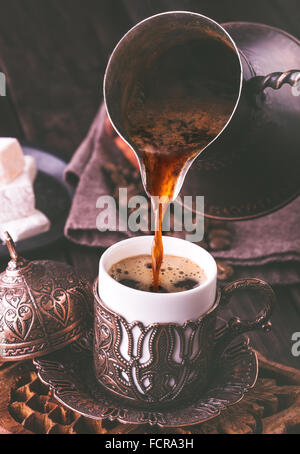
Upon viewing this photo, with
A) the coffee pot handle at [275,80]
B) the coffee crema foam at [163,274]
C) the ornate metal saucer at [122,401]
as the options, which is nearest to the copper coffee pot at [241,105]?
the coffee pot handle at [275,80]

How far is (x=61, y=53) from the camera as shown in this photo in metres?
1.62

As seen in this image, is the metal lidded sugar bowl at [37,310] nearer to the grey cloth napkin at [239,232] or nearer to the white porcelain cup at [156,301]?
the white porcelain cup at [156,301]

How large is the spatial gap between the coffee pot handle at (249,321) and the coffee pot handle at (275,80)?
24 centimetres

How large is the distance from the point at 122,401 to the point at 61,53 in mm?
1228

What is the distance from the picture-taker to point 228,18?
1.46 m

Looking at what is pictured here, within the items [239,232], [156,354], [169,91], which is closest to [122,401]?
[156,354]

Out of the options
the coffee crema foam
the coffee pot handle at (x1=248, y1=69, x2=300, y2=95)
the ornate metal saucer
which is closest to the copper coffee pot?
the coffee pot handle at (x1=248, y1=69, x2=300, y2=95)

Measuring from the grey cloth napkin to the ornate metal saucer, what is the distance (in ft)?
0.93

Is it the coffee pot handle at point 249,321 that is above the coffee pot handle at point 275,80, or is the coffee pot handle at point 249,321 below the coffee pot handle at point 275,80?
below

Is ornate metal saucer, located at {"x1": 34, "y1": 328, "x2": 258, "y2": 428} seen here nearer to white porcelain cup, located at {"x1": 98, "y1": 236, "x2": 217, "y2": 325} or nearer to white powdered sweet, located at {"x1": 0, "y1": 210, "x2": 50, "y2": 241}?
white porcelain cup, located at {"x1": 98, "y1": 236, "x2": 217, "y2": 325}

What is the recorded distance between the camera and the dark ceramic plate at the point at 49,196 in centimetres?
100

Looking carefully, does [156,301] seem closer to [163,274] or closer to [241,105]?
[163,274]
